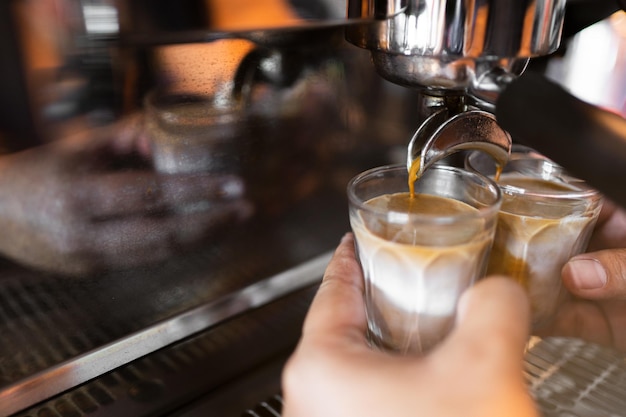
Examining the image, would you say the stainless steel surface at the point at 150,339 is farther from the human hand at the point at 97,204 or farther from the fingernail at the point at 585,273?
the fingernail at the point at 585,273

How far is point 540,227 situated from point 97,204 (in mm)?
302

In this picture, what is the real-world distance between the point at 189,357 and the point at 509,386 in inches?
10.7

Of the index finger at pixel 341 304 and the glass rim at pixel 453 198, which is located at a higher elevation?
the glass rim at pixel 453 198

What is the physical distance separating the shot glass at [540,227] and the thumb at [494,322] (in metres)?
0.09

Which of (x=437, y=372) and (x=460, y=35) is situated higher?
(x=460, y=35)

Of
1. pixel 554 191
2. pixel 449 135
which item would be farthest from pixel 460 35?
pixel 554 191

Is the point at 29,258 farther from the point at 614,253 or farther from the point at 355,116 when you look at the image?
the point at 614,253

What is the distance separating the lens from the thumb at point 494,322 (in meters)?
0.28

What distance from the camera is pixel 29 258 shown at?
40 cm

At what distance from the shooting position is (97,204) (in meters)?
0.41

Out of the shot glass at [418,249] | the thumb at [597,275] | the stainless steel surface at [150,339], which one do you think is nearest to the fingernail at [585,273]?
the thumb at [597,275]

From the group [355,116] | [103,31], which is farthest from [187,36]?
[355,116]

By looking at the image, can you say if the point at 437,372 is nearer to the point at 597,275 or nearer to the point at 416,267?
the point at 416,267

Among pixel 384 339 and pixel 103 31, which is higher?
pixel 103 31
